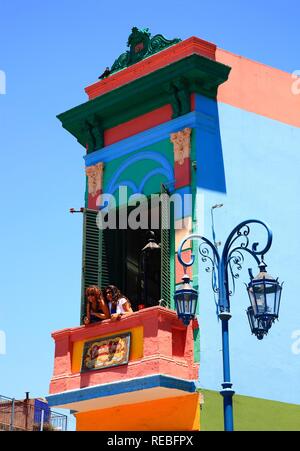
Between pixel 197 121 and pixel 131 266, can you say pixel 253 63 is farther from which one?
pixel 131 266

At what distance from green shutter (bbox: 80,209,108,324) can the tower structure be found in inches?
0.7

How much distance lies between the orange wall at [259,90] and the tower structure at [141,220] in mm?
525

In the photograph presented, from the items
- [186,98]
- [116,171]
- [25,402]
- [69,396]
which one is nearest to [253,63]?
[186,98]

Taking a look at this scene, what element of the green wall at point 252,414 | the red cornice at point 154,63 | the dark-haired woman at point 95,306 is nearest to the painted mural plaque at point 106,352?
the dark-haired woman at point 95,306

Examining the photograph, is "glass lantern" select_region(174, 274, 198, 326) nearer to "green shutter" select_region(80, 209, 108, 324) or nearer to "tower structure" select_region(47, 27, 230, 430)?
"tower structure" select_region(47, 27, 230, 430)

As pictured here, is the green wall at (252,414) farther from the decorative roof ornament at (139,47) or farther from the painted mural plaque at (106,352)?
the decorative roof ornament at (139,47)

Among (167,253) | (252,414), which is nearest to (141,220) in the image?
(167,253)

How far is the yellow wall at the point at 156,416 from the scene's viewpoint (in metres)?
16.4

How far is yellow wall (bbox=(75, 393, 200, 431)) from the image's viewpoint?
1642 centimetres

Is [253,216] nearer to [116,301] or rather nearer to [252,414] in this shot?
[116,301]

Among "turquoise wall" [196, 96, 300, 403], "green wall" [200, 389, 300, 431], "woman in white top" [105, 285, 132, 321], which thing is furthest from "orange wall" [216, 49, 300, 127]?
"green wall" [200, 389, 300, 431]

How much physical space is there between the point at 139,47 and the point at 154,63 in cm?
92

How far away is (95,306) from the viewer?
17.6 m

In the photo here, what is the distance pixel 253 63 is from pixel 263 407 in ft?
22.3
